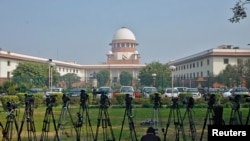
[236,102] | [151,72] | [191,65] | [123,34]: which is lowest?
[236,102]

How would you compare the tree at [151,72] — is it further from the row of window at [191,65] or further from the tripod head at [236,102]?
the tripod head at [236,102]

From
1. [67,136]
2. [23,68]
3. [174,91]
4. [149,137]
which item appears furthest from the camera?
[23,68]

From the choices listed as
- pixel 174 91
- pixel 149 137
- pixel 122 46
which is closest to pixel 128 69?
pixel 122 46

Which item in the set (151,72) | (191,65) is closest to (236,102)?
(151,72)

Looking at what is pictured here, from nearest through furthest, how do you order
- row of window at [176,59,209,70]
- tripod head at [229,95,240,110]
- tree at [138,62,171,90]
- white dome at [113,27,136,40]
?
tripod head at [229,95,240,110] → tree at [138,62,171,90] → row of window at [176,59,209,70] → white dome at [113,27,136,40]

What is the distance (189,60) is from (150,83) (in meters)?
13.6

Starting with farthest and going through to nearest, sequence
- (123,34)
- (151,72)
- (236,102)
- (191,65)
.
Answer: (123,34) < (191,65) < (151,72) < (236,102)

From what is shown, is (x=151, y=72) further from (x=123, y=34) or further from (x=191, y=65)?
(x=123, y=34)

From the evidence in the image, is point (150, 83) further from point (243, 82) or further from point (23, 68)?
point (23, 68)

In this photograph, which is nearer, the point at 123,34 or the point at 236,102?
→ the point at 236,102

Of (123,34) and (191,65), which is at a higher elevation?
(123,34)

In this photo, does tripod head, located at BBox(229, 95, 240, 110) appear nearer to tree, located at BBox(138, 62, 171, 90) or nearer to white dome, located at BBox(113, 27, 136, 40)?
tree, located at BBox(138, 62, 171, 90)

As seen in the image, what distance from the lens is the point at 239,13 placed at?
13.0 meters

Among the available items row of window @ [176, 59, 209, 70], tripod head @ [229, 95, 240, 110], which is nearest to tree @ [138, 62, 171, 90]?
row of window @ [176, 59, 209, 70]
